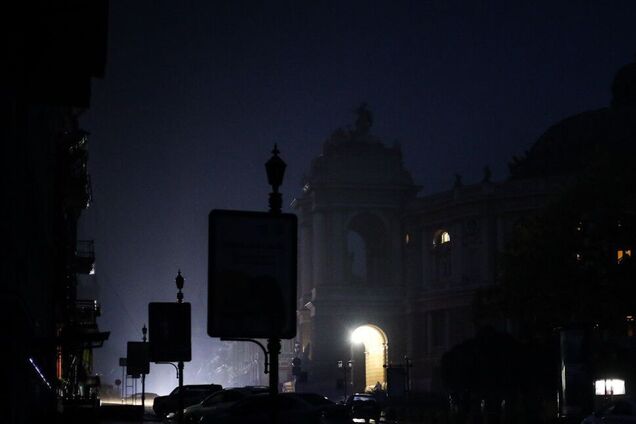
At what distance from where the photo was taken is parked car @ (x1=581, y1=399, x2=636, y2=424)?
3588 cm

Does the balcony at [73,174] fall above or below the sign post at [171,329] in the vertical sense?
above

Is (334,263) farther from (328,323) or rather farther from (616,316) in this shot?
(616,316)

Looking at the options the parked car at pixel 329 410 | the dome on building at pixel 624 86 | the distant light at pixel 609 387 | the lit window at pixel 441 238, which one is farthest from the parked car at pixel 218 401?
the dome on building at pixel 624 86

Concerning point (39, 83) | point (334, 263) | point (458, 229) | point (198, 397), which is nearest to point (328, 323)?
point (334, 263)

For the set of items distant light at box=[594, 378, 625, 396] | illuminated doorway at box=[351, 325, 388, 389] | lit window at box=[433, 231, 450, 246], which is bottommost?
distant light at box=[594, 378, 625, 396]

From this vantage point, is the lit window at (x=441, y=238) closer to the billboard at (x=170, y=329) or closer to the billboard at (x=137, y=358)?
the billboard at (x=137, y=358)

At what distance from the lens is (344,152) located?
139 metres

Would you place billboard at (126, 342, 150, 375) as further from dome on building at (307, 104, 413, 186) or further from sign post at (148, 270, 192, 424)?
dome on building at (307, 104, 413, 186)

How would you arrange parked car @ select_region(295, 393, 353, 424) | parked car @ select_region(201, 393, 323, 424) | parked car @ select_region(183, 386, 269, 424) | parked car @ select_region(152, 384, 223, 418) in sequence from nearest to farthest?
parked car @ select_region(201, 393, 323, 424), parked car @ select_region(295, 393, 353, 424), parked car @ select_region(183, 386, 269, 424), parked car @ select_region(152, 384, 223, 418)

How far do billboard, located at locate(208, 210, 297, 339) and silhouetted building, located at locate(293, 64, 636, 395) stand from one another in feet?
377

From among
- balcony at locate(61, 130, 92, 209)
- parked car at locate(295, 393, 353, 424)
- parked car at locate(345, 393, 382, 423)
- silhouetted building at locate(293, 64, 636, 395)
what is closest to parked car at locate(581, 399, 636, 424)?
parked car at locate(295, 393, 353, 424)

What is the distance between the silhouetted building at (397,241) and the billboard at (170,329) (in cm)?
10531

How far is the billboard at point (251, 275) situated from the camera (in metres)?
11.4

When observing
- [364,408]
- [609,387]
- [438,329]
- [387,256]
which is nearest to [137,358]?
[364,408]
